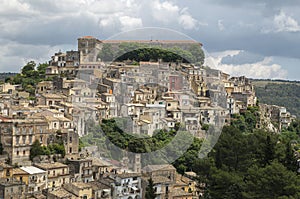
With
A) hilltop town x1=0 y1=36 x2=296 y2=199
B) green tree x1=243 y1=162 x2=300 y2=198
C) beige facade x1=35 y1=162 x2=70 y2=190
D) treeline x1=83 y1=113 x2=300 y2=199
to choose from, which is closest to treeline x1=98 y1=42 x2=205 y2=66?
hilltop town x1=0 y1=36 x2=296 y2=199

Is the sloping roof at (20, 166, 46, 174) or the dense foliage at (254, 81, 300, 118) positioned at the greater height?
the dense foliage at (254, 81, 300, 118)

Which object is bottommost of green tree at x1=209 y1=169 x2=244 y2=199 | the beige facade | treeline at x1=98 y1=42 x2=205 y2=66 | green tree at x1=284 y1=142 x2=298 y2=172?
the beige facade

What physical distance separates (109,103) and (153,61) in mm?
6627

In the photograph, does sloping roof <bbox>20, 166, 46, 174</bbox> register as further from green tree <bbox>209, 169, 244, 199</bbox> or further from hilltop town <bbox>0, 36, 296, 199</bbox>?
green tree <bbox>209, 169, 244, 199</bbox>

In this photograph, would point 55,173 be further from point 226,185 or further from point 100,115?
point 226,185

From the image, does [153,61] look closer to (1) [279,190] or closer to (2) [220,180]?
(2) [220,180]

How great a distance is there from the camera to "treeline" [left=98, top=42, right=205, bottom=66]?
3378 centimetres

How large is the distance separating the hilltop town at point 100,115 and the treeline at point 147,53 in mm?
384

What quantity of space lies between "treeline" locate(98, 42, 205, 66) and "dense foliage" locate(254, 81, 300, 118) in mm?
38960

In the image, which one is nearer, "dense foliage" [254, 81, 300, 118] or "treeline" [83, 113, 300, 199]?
"treeline" [83, 113, 300, 199]

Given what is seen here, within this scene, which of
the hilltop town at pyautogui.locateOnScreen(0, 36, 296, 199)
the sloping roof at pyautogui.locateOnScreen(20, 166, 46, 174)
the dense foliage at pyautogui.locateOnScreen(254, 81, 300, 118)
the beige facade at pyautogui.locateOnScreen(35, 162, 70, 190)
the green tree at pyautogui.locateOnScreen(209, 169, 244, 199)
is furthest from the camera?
the dense foliage at pyautogui.locateOnScreen(254, 81, 300, 118)

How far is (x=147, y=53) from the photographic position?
3859 cm

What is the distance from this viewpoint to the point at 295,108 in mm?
78125

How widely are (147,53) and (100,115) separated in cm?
824
